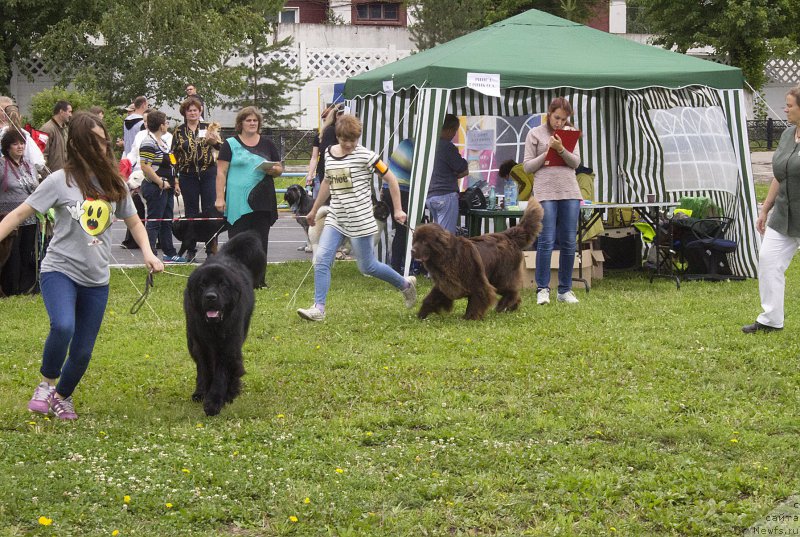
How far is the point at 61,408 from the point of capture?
5.97 metres

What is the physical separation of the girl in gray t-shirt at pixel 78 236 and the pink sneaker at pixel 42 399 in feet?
0.45

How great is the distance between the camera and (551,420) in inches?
231

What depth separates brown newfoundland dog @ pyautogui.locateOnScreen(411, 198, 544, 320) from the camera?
353 inches

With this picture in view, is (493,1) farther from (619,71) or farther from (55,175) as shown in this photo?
(55,175)

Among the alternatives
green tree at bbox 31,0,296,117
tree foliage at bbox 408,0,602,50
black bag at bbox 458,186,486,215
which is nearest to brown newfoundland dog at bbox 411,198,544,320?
black bag at bbox 458,186,486,215

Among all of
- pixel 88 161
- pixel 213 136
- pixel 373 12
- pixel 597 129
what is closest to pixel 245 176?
pixel 213 136

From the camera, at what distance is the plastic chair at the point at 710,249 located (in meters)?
11.7

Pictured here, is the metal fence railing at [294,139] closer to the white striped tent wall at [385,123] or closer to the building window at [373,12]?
the building window at [373,12]

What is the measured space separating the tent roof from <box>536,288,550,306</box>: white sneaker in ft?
7.69

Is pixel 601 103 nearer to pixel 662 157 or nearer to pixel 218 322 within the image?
pixel 662 157

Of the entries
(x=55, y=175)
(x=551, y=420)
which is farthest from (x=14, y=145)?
(x=551, y=420)

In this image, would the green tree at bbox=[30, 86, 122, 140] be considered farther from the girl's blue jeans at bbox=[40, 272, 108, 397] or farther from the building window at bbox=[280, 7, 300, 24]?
the building window at bbox=[280, 7, 300, 24]

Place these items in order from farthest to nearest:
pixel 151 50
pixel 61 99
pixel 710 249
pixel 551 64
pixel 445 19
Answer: pixel 445 19, pixel 151 50, pixel 61 99, pixel 710 249, pixel 551 64

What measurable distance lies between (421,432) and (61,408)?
2.08m
